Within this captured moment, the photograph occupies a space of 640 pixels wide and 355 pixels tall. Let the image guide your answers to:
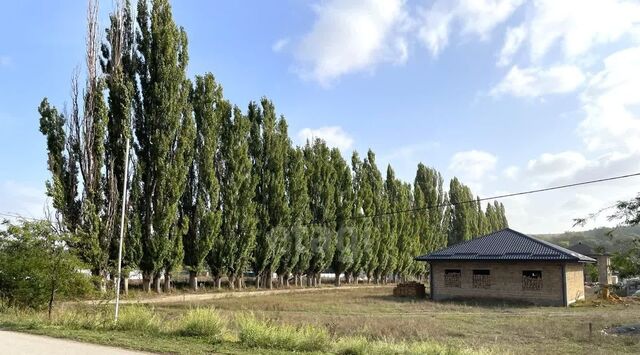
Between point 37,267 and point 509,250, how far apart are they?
25238 millimetres

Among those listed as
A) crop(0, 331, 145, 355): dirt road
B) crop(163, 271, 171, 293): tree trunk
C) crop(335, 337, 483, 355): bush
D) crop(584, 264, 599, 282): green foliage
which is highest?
crop(584, 264, 599, 282): green foliage

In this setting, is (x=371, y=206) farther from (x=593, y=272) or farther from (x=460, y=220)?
(x=593, y=272)

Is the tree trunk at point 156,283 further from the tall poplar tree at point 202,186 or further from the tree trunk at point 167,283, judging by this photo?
the tall poplar tree at point 202,186

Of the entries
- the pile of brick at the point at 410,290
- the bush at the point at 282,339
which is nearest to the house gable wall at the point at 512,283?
the pile of brick at the point at 410,290

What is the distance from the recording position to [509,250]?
31.0 m

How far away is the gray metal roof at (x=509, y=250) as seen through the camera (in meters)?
29.3

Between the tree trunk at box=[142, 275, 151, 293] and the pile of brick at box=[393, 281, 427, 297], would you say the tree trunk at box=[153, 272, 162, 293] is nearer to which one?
the tree trunk at box=[142, 275, 151, 293]

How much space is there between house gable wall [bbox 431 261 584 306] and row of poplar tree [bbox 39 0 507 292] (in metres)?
4.23

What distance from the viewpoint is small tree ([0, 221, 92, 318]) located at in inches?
577

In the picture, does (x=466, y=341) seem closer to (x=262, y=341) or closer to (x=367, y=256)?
(x=262, y=341)

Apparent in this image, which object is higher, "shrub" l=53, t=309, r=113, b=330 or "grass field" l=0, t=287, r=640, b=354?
"shrub" l=53, t=309, r=113, b=330

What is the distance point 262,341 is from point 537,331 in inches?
376

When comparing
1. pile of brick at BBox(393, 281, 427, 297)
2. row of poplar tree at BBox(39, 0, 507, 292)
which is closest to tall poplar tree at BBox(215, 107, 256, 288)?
row of poplar tree at BBox(39, 0, 507, 292)

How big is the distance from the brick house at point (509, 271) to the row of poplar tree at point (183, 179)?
350cm
